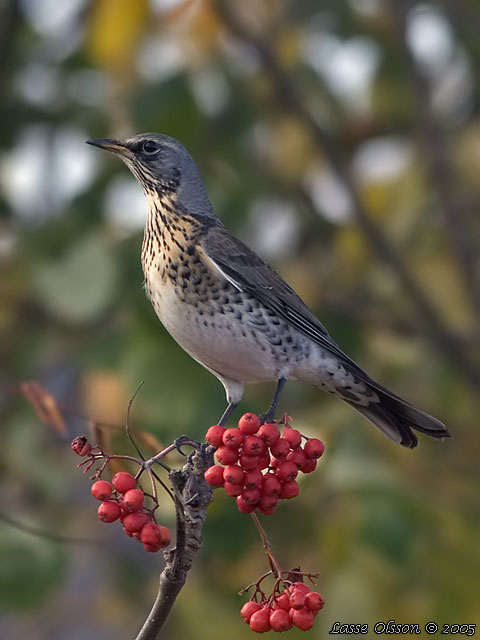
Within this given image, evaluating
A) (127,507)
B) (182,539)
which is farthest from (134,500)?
(182,539)

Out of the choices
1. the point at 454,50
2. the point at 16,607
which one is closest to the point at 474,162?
the point at 454,50

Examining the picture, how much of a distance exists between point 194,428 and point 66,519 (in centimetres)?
107

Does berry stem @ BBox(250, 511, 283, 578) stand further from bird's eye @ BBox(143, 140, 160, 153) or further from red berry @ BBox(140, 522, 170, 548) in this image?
bird's eye @ BBox(143, 140, 160, 153)

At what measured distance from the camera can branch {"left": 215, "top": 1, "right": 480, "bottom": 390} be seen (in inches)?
234

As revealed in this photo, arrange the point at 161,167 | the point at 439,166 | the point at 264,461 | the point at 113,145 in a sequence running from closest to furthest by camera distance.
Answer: the point at 264,461
the point at 113,145
the point at 161,167
the point at 439,166

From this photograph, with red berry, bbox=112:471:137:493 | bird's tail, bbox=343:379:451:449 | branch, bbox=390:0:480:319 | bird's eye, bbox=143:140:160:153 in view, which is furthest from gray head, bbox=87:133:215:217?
branch, bbox=390:0:480:319

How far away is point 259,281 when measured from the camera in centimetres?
421

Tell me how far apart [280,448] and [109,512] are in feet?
1.64

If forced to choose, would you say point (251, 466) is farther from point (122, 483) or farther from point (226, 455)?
point (122, 483)

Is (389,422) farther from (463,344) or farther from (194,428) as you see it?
(463,344)

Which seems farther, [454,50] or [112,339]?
[454,50]

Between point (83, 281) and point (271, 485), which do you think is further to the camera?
point (83, 281)

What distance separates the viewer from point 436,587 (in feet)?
15.8

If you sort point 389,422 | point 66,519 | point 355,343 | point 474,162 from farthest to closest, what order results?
point 474,162, point 355,343, point 66,519, point 389,422
